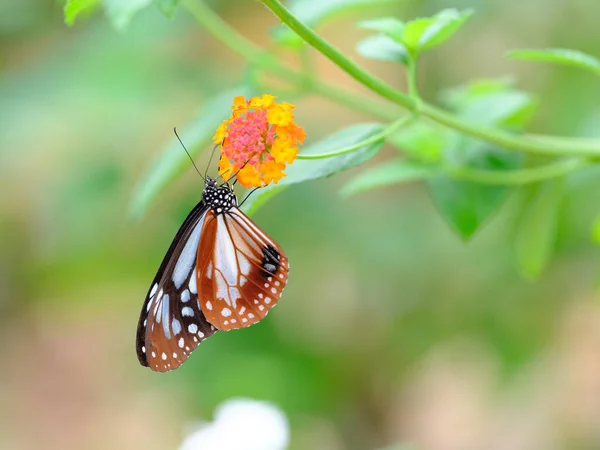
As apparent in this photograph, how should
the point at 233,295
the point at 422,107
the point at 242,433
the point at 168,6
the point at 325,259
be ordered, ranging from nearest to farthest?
the point at 168,6, the point at 422,107, the point at 233,295, the point at 242,433, the point at 325,259

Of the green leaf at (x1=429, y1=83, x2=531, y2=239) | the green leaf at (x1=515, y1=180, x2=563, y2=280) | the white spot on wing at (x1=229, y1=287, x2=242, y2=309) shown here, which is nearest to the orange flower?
the white spot on wing at (x1=229, y1=287, x2=242, y2=309)

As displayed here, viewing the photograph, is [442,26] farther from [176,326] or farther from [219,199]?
[176,326]

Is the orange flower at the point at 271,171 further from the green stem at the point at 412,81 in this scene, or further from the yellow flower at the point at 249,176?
the green stem at the point at 412,81

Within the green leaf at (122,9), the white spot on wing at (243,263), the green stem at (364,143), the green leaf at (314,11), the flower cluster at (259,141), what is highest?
the green leaf at (314,11)

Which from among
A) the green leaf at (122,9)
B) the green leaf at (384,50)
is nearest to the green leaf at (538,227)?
the green leaf at (384,50)

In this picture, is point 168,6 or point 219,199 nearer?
point 168,6

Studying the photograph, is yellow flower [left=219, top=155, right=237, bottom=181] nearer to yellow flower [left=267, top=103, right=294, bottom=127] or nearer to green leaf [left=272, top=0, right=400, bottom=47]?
yellow flower [left=267, top=103, right=294, bottom=127]

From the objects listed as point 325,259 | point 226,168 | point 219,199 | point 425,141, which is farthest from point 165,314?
point 325,259
